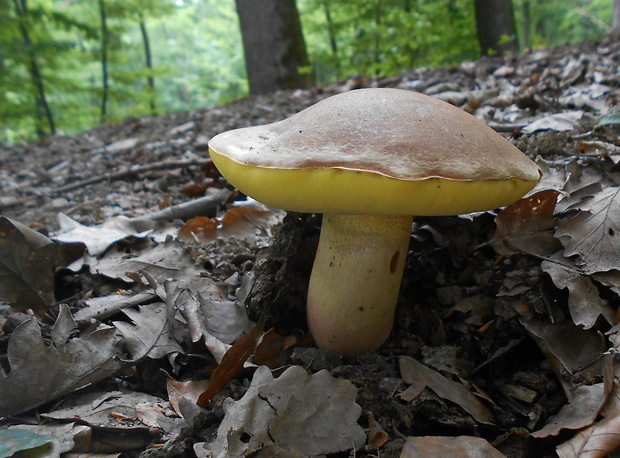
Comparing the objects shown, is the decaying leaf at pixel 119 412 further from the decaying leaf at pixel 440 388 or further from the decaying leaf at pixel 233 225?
the decaying leaf at pixel 233 225

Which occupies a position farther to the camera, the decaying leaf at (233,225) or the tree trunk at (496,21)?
the tree trunk at (496,21)

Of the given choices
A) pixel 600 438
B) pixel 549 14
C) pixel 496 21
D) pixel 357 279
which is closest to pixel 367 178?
pixel 357 279

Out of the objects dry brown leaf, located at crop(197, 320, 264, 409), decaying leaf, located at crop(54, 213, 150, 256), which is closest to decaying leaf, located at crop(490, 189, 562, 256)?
dry brown leaf, located at crop(197, 320, 264, 409)

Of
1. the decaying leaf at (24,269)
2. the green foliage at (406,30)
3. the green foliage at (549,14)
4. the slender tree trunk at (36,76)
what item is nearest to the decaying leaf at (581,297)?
the decaying leaf at (24,269)

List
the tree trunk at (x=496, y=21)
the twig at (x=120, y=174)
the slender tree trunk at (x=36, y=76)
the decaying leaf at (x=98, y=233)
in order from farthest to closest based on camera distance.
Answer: the slender tree trunk at (x=36, y=76) < the tree trunk at (x=496, y=21) < the twig at (x=120, y=174) < the decaying leaf at (x=98, y=233)

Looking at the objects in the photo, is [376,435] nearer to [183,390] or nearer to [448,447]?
[448,447]

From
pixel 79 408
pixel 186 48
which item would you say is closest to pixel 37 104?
pixel 79 408

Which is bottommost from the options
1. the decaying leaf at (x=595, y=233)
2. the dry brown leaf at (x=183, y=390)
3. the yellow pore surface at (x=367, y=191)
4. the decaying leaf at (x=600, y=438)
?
the dry brown leaf at (x=183, y=390)

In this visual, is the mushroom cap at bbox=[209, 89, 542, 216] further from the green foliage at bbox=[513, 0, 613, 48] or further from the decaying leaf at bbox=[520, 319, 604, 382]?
the green foliage at bbox=[513, 0, 613, 48]
